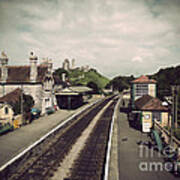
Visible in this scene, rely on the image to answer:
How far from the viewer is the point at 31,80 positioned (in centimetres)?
2817

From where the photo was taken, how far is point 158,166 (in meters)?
11.4

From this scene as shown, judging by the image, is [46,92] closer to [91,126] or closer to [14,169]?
[91,126]

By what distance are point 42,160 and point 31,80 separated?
1852 cm

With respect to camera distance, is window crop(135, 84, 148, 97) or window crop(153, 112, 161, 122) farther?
window crop(135, 84, 148, 97)

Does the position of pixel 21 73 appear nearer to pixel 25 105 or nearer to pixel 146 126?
pixel 25 105

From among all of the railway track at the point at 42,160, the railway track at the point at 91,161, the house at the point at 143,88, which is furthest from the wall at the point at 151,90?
the railway track at the point at 42,160

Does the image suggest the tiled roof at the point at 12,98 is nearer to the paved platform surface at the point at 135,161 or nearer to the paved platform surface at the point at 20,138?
the paved platform surface at the point at 20,138

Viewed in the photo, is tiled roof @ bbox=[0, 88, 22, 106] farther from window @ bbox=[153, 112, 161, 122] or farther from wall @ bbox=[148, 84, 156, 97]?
wall @ bbox=[148, 84, 156, 97]

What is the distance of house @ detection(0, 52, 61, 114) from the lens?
2814 centimetres

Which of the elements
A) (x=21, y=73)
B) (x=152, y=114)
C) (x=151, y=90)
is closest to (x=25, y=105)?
(x=21, y=73)

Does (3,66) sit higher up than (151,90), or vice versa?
(3,66)

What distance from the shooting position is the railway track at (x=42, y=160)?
33.8 feet

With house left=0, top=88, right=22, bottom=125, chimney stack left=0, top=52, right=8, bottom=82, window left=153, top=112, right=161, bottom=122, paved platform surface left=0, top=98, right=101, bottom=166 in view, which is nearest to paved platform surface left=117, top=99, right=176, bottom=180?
window left=153, top=112, right=161, bottom=122

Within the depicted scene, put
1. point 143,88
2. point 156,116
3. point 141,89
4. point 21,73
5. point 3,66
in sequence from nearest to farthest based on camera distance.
Answer: point 156,116 → point 143,88 → point 141,89 → point 3,66 → point 21,73
